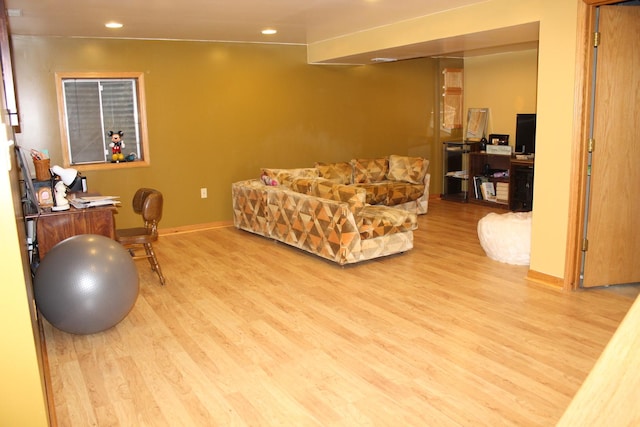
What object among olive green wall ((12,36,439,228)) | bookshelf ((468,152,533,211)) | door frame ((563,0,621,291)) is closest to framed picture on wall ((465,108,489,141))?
bookshelf ((468,152,533,211))

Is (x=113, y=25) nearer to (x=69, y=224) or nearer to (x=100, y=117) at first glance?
(x=100, y=117)

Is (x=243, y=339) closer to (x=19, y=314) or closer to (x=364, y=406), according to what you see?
(x=364, y=406)

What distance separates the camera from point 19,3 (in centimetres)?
416

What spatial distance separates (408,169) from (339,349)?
15.2 feet

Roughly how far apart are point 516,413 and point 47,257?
2873 millimetres

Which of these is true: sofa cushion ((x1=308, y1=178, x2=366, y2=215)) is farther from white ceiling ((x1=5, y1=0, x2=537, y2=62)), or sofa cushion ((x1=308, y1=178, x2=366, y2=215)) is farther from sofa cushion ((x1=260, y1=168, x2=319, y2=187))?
white ceiling ((x1=5, y1=0, x2=537, y2=62))

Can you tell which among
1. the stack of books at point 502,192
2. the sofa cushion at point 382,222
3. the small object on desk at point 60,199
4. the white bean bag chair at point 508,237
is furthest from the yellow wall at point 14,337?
the stack of books at point 502,192

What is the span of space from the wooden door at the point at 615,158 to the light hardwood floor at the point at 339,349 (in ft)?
0.82

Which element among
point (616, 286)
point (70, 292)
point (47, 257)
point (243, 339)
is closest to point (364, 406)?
point (243, 339)

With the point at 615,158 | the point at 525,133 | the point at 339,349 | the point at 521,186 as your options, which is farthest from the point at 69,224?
the point at 525,133

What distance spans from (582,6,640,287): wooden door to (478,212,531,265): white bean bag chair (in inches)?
30.7

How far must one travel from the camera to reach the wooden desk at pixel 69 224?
12.9 feet

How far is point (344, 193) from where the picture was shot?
511 cm

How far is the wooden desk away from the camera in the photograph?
393 cm
